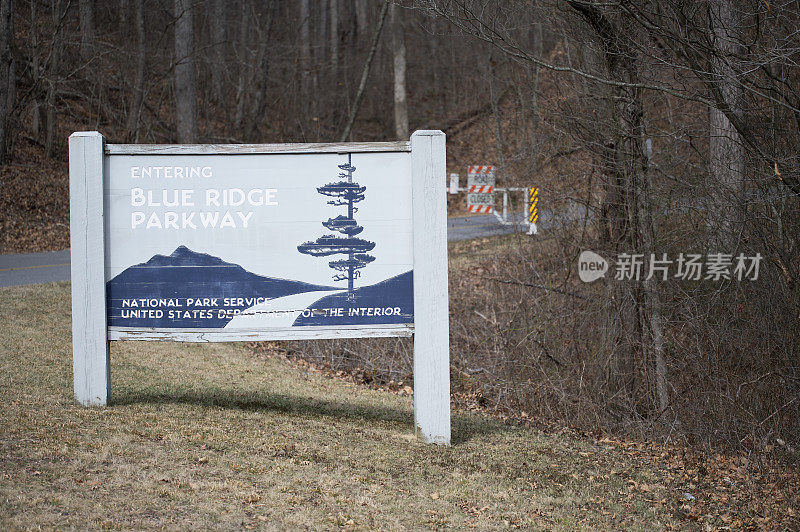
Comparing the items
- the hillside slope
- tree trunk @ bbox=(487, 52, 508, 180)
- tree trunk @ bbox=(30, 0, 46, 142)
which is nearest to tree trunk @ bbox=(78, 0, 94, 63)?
tree trunk @ bbox=(30, 0, 46, 142)

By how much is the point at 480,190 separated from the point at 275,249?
14162 mm

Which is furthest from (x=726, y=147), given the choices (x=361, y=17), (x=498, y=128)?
(x=361, y=17)

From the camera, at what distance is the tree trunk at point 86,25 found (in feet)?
88.6

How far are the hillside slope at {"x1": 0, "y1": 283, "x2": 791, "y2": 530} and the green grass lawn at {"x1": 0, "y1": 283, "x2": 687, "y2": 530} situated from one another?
0.05 ft

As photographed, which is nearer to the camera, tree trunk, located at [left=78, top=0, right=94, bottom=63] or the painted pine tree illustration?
the painted pine tree illustration

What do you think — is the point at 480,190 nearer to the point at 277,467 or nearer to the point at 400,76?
the point at 400,76

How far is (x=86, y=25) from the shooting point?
28.1 meters

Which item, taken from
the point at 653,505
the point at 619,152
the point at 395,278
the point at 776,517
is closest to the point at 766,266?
the point at 619,152

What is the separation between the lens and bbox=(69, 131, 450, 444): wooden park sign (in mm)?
6551

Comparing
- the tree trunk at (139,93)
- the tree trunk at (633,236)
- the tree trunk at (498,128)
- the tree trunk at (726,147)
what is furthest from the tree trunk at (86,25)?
the tree trunk at (726,147)

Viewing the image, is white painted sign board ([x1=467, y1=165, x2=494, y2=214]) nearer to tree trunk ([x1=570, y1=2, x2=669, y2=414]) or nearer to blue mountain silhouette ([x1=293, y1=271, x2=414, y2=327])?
tree trunk ([x1=570, y1=2, x2=669, y2=414])

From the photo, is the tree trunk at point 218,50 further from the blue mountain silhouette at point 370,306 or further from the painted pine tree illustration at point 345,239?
the blue mountain silhouette at point 370,306

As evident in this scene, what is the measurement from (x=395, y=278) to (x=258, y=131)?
24.3 metres

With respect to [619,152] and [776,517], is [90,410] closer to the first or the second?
[776,517]
